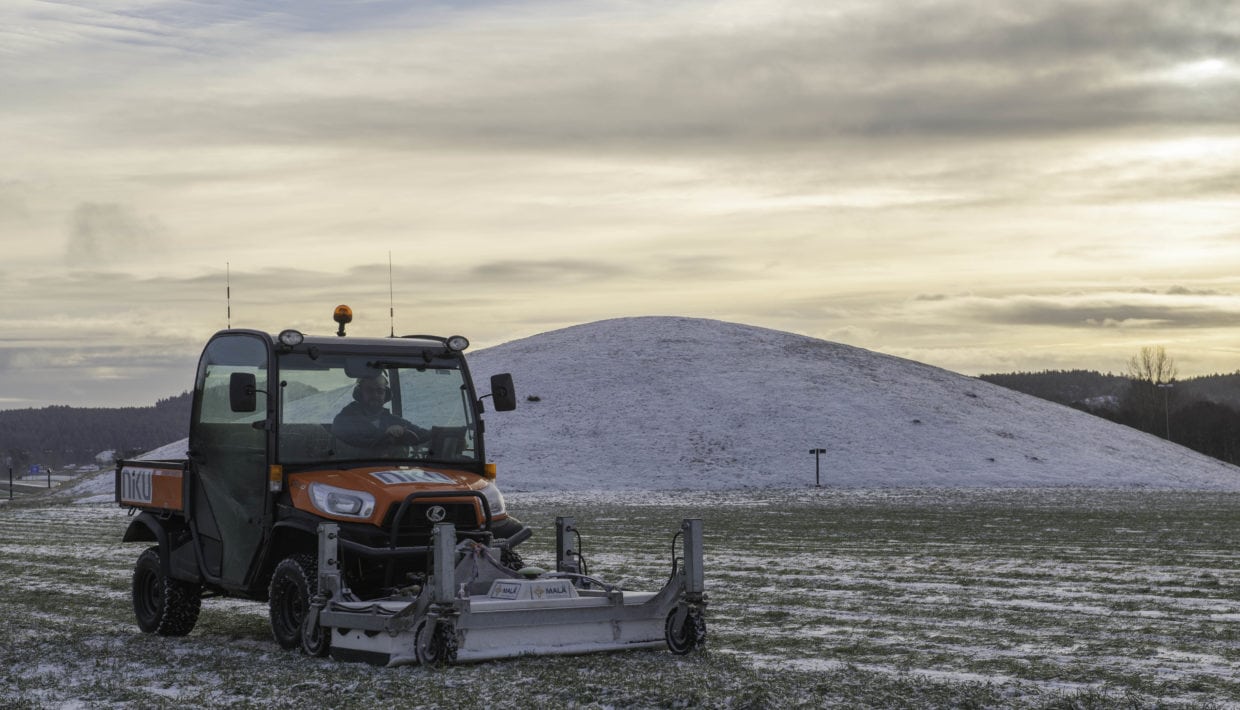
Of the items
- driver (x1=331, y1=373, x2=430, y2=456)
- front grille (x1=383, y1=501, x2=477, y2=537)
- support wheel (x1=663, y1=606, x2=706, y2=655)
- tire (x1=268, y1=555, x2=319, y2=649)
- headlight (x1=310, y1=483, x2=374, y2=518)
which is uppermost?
driver (x1=331, y1=373, x2=430, y2=456)

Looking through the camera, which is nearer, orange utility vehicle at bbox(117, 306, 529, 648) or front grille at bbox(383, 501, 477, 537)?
front grille at bbox(383, 501, 477, 537)

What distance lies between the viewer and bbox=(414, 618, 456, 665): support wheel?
1082 centimetres

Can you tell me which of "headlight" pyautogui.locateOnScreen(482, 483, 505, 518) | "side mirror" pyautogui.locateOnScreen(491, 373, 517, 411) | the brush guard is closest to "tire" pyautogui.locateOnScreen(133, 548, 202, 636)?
the brush guard

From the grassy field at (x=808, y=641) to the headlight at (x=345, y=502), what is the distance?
1204 millimetres

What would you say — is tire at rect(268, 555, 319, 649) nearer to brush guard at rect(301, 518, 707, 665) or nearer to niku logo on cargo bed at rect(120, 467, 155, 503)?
brush guard at rect(301, 518, 707, 665)

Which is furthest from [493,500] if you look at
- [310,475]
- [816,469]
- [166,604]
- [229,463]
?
[816,469]

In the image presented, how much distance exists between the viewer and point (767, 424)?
272 ft

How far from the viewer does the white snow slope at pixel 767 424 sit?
74.0 m

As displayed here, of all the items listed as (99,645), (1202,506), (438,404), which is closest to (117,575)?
(99,645)

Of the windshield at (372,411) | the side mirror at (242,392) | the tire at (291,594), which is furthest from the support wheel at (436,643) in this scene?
the side mirror at (242,392)

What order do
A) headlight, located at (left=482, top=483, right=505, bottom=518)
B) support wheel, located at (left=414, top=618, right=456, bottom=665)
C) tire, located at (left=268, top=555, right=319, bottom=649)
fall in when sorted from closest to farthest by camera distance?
support wheel, located at (left=414, top=618, right=456, bottom=665)
tire, located at (left=268, top=555, right=319, bottom=649)
headlight, located at (left=482, top=483, right=505, bottom=518)

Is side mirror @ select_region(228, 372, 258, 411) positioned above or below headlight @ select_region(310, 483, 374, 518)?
above

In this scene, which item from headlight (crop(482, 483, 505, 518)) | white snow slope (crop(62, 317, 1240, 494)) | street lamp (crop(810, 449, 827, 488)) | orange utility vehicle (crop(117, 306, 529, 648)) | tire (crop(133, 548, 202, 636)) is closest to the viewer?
orange utility vehicle (crop(117, 306, 529, 648))

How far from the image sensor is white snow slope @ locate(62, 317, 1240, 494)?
7400cm
